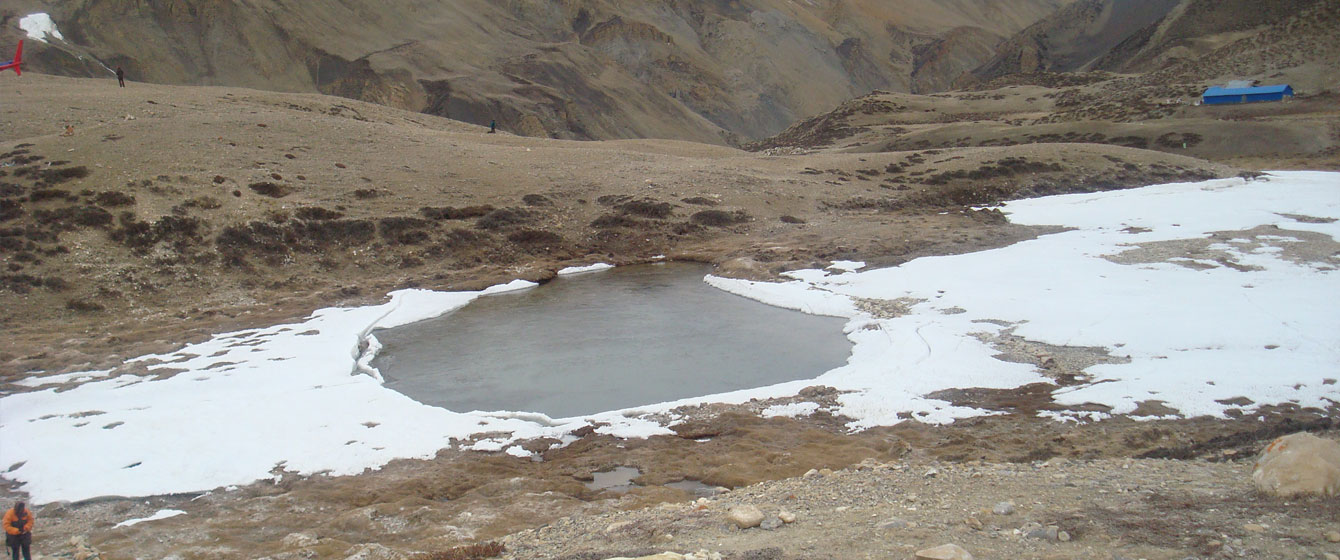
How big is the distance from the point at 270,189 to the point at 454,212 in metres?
5.71

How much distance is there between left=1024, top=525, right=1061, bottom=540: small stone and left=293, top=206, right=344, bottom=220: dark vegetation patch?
2378 cm

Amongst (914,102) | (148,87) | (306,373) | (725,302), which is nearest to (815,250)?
(725,302)

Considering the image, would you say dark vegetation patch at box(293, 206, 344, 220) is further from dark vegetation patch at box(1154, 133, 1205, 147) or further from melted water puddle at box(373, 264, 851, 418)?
dark vegetation patch at box(1154, 133, 1205, 147)

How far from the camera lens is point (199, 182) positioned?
2595 cm

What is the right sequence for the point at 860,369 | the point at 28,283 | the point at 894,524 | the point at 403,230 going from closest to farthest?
the point at 894,524
the point at 860,369
the point at 28,283
the point at 403,230

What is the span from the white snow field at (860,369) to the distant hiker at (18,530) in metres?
2.57

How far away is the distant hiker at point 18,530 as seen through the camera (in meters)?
8.51

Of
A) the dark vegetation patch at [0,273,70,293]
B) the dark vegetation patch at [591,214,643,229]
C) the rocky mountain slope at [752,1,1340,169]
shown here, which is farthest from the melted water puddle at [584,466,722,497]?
the rocky mountain slope at [752,1,1340,169]

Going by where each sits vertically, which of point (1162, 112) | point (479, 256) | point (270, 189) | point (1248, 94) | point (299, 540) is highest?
point (1248, 94)

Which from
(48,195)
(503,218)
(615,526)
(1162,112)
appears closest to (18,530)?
(615,526)

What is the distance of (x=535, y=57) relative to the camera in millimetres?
86000

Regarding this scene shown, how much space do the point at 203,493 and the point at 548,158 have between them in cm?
2493

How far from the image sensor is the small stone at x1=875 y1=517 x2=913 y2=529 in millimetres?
7555

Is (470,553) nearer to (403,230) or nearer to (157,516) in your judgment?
(157,516)
